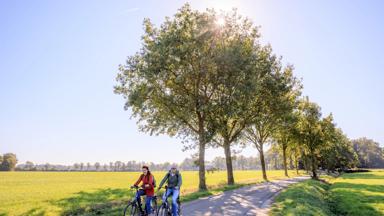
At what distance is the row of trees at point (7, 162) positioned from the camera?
160 meters

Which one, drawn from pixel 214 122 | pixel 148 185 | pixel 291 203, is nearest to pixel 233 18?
pixel 214 122

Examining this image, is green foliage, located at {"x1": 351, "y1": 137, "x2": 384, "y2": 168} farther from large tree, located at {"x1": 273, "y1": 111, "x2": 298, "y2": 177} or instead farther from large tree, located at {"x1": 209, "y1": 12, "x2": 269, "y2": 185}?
large tree, located at {"x1": 209, "y1": 12, "x2": 269, "y2": 185}

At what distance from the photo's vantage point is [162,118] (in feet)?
117

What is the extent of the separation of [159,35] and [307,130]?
35502mm

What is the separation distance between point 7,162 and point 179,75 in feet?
540

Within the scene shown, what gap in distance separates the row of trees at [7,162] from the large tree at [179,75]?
15784cm

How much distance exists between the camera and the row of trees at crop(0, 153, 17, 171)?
6319 inches

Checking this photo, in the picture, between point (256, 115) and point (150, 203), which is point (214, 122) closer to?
point (256, 115)

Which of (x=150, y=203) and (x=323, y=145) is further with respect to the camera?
(x=323, y=145)

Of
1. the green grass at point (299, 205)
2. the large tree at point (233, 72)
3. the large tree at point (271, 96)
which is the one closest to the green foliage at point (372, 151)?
the large tree at point (271, 96)

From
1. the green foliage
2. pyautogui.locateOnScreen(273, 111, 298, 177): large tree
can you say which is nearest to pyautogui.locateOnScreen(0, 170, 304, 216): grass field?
pyautogui.locateOnScreen(273, 111, 298, 177): large tree

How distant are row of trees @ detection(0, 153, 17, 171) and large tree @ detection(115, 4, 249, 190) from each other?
15784 centimetres

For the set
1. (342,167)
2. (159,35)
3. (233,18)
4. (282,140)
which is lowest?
(342,167)

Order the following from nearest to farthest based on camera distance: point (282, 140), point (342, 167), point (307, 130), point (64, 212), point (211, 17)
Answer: point (64, 212) → point (211, 17) → point (307, 130) → point (282, 140) → point (342, 167)
